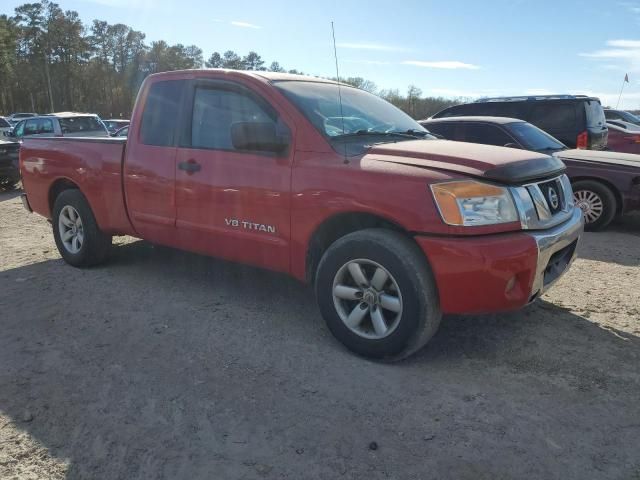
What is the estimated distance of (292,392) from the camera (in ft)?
10.0

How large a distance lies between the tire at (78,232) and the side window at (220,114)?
67.4 inches

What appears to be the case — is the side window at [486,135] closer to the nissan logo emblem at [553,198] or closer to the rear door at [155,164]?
the nissan logo emblem at [553,198]

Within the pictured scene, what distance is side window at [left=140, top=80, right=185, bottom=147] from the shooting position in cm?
450

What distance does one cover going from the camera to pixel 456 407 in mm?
2891

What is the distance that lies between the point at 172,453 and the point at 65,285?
3.03 meters

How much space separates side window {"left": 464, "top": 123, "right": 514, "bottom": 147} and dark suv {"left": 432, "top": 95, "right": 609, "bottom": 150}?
1.91 metres

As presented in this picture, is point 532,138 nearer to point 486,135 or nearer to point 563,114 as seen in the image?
point 486,135

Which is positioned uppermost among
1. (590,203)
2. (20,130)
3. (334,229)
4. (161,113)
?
(20,130)

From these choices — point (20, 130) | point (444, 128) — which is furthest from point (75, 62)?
point (444, 128)

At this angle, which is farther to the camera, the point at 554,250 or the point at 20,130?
the point at 20,130

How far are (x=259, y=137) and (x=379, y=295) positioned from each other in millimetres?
1367

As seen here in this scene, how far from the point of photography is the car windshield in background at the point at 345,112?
3809 millimetres

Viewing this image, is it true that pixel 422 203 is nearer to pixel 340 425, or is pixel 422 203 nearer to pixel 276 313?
pixel 340 425

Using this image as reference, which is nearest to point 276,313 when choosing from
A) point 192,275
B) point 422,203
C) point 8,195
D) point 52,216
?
point 192,275
